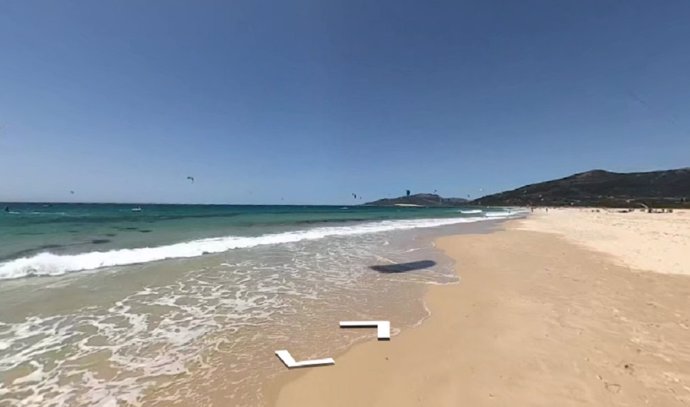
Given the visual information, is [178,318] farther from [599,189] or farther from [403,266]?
[599,189]

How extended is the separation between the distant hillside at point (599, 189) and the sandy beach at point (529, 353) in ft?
364

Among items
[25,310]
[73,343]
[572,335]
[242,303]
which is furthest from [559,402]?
[25,310]

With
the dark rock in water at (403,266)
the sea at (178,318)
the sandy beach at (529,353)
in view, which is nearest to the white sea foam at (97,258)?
the sea at (178,318)

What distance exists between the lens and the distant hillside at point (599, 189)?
115 metres

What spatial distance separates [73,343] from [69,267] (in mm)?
7918

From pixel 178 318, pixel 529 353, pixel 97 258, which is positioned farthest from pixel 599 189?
pixel 178 318

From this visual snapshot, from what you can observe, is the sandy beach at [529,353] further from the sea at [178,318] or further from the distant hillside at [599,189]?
the distant hillside at [599,189]

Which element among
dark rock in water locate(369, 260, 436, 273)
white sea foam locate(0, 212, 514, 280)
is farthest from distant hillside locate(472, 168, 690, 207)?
white sea foam locate(0, 212, 514, 280)

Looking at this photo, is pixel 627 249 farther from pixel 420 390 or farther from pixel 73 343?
pixel 73 343

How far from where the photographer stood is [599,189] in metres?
139

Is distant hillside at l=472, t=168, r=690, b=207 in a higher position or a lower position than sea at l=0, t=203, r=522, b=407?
higher

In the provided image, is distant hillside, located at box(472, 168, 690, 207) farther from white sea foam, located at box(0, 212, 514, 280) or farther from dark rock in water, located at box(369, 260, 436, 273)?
white sea foam, located at box(0, 212, 514, 280)

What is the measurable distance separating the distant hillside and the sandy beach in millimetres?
110875

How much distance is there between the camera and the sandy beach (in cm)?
391
